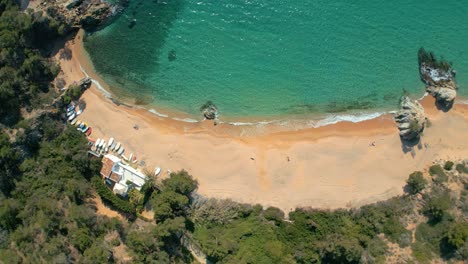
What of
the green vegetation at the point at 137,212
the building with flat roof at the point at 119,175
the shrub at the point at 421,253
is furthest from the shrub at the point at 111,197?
the shrub at the point at 421,253

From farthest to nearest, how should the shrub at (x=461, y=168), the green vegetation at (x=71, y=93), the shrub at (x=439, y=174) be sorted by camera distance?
the green vegetation at (x=71, y=93) < the shrub at (x=461, y=168) < the shrub at (x=439, y=174)

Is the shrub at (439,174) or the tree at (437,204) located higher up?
the shrub at (439,174)

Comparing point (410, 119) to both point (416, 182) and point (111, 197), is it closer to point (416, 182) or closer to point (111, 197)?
point (416, 182)

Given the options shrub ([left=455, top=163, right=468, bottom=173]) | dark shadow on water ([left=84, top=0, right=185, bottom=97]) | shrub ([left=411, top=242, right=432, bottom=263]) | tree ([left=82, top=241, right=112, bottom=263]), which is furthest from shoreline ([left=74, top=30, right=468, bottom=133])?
tree ([left=82, top=241, right=112, bottom=263])

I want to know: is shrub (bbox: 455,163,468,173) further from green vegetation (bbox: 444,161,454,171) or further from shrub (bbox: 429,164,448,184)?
shrub (bbox: 429,164,448,184)

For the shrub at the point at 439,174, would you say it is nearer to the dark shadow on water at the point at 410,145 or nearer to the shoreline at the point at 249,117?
the dark shadow on water at the point at 410,145

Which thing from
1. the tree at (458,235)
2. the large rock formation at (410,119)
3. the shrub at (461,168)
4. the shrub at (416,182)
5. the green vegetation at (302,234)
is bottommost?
the green vegetation at (302,234)

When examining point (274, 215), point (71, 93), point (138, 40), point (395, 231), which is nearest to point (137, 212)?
point (274, 215)
